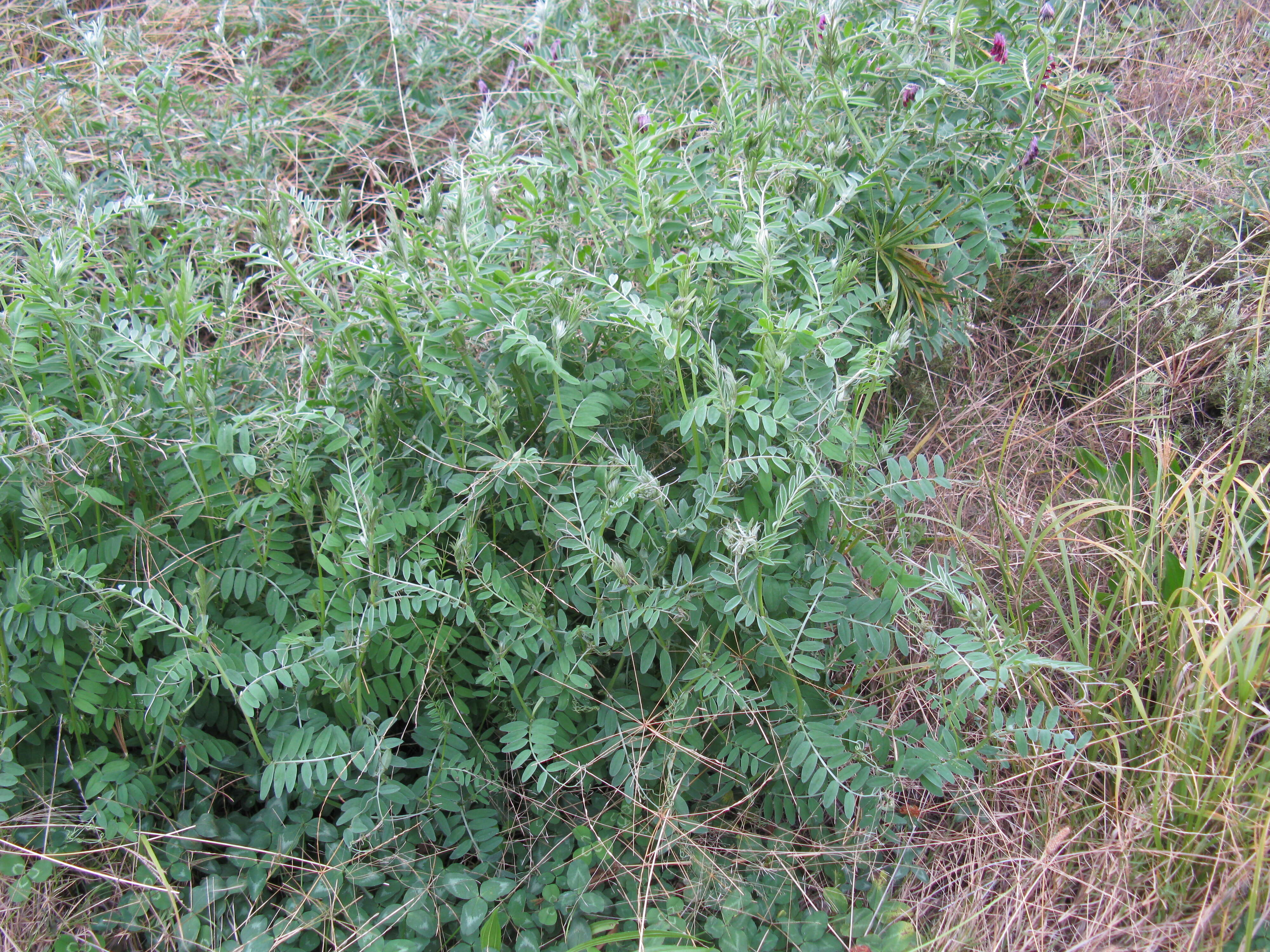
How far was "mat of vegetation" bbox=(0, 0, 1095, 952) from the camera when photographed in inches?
79.1

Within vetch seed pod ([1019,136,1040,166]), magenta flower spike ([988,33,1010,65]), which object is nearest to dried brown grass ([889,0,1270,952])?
vetch seed pod ([1019,136,1040,166])

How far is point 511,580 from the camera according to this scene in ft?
7.27

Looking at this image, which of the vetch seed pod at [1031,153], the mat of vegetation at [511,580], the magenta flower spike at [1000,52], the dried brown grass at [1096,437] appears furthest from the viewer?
the vetch seed pod at [1031,153]

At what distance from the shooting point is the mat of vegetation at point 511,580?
6.59 ft

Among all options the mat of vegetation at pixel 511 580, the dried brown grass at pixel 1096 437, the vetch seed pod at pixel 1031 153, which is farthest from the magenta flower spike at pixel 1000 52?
the dried brown grass at pixel 1096 437

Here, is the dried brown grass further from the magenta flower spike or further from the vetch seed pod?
the magenta flower spike

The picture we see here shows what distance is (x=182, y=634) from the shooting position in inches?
79.0

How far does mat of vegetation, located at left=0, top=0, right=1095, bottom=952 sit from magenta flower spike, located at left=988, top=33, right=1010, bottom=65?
0.16 m

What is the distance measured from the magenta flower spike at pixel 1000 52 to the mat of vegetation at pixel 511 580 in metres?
0.16

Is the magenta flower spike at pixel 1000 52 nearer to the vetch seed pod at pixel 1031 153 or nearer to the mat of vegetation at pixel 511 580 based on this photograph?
the mat of vegetation at pixel 511 580

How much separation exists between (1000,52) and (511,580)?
2107 mm

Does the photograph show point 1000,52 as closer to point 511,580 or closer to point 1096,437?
point 1096,437

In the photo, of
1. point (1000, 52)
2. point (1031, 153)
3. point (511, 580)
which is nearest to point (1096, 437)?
point (1031, 153)

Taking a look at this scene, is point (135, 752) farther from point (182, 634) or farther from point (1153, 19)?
point (1153, 19)
